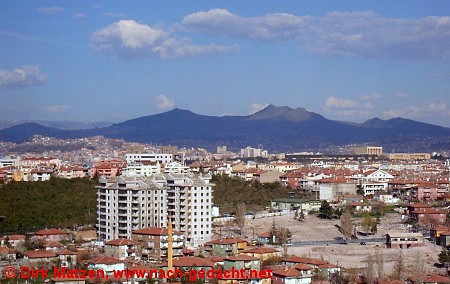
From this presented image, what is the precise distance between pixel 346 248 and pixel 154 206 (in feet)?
20.1

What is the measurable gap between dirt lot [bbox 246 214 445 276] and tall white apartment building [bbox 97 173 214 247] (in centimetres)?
288

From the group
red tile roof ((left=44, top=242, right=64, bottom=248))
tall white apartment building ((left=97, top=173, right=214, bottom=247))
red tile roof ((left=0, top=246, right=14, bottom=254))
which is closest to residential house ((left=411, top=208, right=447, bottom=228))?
tall white apartment building ((left=97, top=173, right=214, bottom=247))

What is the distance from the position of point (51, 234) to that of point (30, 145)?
8166cm

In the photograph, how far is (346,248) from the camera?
25.0m

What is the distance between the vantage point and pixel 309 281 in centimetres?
1894

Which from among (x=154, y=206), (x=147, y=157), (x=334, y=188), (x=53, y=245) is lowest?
(x=53, y=245)

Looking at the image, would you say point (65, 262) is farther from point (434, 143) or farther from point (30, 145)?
point (434, 143)

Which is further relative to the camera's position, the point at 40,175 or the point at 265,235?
the point at 40,175

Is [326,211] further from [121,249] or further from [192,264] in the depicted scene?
[192,264]

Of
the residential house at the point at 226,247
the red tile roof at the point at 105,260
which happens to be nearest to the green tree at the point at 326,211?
the residential house at the point at 226,247

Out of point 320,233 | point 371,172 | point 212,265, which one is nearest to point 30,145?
point 371,172

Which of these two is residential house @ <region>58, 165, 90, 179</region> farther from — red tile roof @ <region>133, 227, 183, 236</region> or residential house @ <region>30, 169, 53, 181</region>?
red tile roof @ <region>133, 227, 183, 236</region>

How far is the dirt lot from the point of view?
2217 centimetres

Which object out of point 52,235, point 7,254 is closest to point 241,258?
point 7,254
